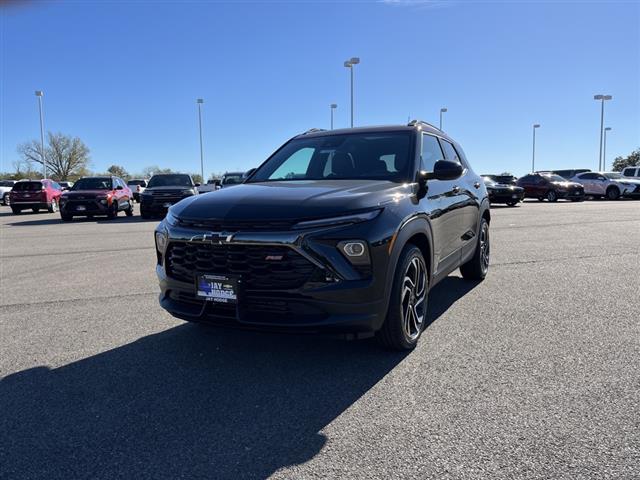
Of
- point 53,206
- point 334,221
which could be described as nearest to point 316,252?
point 334,221

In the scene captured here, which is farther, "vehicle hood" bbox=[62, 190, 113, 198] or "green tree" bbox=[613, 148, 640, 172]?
"green tree" bbox=[613, 148, 640, 172]

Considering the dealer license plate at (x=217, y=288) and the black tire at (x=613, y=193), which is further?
the black tire at (x=613, y=193)

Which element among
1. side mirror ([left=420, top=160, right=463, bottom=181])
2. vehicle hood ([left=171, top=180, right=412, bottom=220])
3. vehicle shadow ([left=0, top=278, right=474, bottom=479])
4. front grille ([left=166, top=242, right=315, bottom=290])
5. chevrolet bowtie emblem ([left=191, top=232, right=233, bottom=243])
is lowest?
vehicle shadow ([left=0, top=278, right=474, bottom=479])

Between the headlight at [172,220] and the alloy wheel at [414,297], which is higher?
the headlight at [172,220]

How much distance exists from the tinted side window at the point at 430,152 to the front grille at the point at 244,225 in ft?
6.03

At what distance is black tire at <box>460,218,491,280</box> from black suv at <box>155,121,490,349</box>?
198cm

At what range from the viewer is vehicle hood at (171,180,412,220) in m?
3.31

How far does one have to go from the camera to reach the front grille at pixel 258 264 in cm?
322

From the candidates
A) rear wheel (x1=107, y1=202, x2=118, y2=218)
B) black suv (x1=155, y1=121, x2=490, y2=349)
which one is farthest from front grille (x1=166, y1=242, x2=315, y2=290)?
rear wheel (x1=107, y1=202, x2=118, y2=218)

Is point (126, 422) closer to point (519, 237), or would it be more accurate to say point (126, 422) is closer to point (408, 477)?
point (408, 477)

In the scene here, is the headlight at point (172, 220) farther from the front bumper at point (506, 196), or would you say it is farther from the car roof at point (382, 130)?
the front bumper at point (506, 196)

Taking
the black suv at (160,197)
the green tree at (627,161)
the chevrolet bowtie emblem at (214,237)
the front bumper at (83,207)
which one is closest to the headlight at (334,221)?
the chevrolet bowtie emblem at (214,237)

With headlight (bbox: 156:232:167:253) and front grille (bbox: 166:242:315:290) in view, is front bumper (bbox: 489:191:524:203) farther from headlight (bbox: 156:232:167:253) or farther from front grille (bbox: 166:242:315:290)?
front grille (bbox: 166:242:315:290)

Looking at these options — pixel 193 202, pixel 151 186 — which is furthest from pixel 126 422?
pixel 151 186
